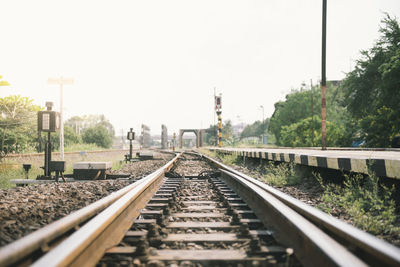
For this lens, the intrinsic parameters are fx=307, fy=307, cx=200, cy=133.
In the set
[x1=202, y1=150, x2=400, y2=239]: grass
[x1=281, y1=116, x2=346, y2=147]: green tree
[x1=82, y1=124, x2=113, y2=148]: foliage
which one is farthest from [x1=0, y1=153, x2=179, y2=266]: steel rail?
[x1=82, y1=124, x2=113, y2=148]: foliage

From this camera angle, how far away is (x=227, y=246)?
242cm

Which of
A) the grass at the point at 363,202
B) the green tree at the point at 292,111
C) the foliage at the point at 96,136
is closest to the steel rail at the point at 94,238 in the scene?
the grass at the point at 363,202

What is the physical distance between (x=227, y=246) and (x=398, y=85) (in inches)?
530

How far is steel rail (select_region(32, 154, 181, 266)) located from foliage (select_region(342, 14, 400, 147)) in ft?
39.5

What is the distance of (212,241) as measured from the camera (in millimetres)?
2525

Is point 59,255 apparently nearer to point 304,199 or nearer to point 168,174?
point 304,199

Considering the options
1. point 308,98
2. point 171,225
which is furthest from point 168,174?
point 308,98

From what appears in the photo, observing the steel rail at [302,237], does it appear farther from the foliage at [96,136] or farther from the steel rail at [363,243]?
the foliage at [96,136]

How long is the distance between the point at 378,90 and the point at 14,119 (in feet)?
52.2

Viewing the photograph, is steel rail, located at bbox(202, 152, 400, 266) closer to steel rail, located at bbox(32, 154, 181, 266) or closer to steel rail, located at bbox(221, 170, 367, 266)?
steel rail, located at bbox(221, 170, 367, 266)

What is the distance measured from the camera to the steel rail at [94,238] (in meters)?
1.61

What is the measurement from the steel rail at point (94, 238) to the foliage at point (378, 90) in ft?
39.5

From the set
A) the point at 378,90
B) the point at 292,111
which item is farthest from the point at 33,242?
the point at 292,111

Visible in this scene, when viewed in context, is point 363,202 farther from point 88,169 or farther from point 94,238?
point 88,169
